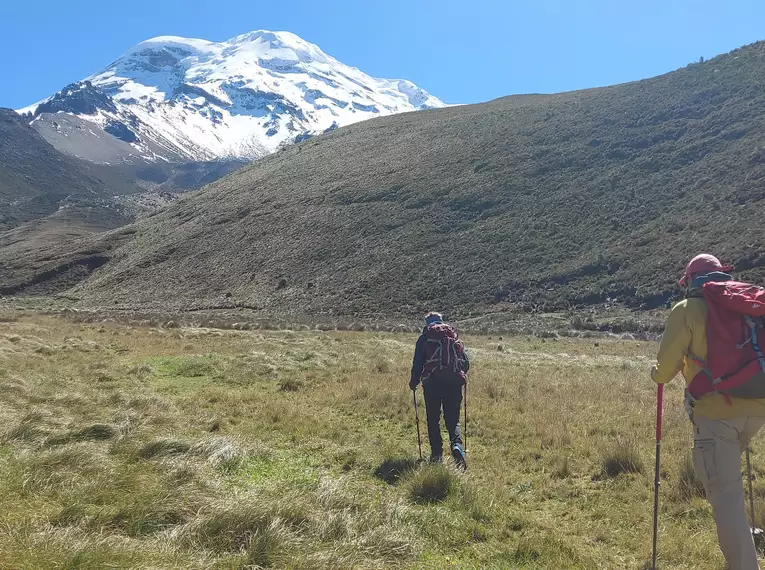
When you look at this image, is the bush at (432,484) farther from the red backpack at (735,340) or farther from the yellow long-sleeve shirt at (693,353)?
the red backpack at (735,340)

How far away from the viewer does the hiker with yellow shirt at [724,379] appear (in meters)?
3.60

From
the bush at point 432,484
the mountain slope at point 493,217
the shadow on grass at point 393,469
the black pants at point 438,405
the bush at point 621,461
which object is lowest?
the bush at point 621,461

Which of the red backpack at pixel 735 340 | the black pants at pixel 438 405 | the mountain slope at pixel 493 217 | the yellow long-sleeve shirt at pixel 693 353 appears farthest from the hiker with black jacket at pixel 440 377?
the mountain slope at pixel 493 217

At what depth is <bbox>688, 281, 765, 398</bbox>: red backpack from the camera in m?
3.55

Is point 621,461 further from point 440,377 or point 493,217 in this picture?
point 493,217

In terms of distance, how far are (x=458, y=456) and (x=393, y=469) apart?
2.90 feet

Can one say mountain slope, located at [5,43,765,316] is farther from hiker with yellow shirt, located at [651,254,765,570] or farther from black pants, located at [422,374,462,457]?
hiker with yellow shirt, located at [651,254,765,570]

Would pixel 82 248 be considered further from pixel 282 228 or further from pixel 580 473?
pixel 580 473

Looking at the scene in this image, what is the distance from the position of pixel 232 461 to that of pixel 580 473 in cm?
447

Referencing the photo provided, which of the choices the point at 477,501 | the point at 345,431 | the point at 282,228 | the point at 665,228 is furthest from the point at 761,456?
the point at 282,228

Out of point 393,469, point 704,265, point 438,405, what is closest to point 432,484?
point 393,469

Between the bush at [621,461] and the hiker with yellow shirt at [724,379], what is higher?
the hiker with yellow shirt at [724,379]

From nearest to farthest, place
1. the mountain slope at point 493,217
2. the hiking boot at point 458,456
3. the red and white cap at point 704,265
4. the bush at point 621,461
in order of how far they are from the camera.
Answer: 1. the red and white cap at point 704,265
2. the bush at point 621,461
3. the hiking boot at point 458,456
4. the mountain slope at point 493,217

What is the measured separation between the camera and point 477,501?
17.7ft
